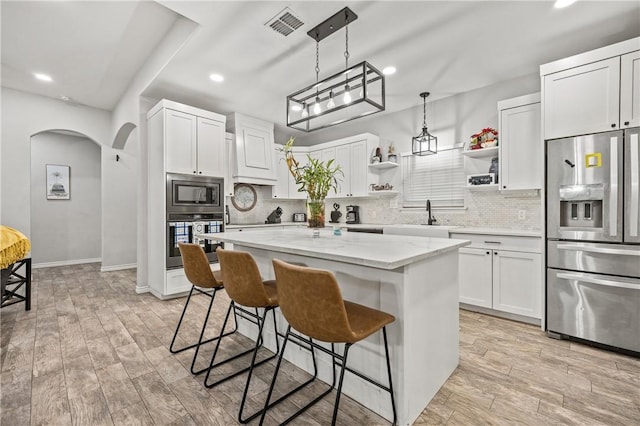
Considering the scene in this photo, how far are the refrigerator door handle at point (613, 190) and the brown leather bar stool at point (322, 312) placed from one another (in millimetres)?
2279

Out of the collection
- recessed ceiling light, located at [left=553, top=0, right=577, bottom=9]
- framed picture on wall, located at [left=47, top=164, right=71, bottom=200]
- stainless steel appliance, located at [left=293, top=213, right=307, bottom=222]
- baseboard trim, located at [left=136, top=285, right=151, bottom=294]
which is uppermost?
recessed ceiling light, located at [left=553, top=0, right=577, bottom=9]

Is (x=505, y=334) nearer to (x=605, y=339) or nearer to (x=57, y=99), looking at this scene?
(x=605, y=339)

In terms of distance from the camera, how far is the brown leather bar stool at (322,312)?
1.30 meters

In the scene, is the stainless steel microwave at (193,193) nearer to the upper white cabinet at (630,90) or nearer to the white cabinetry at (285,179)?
the white cabinetry at (285,179)

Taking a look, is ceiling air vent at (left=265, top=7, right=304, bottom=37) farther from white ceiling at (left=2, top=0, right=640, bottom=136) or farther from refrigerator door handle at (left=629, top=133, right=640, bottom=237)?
refrigerator door handle at (left=629, top=133, right=640, bottom=237)

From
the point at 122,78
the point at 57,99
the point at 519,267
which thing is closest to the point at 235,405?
the point at 519,267

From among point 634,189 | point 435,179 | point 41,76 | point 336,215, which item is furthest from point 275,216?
point 634,189

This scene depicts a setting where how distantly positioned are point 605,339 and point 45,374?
14.3ft

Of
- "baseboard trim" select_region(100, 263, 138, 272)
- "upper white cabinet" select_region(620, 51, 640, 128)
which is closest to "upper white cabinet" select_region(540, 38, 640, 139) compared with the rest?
"upper white cabinet" select_region(620, 51, 640, 128)

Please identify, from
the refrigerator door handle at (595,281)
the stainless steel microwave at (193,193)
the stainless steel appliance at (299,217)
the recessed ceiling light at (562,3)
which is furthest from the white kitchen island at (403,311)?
the stainless steel appliance at (299,217)

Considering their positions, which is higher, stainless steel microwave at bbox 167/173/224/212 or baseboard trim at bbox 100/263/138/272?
stainless steel microwave at bbox 167/173/224/212

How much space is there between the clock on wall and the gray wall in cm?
370

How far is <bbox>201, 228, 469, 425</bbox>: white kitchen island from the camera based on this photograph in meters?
1.56

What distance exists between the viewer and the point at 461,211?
4.07 metres
